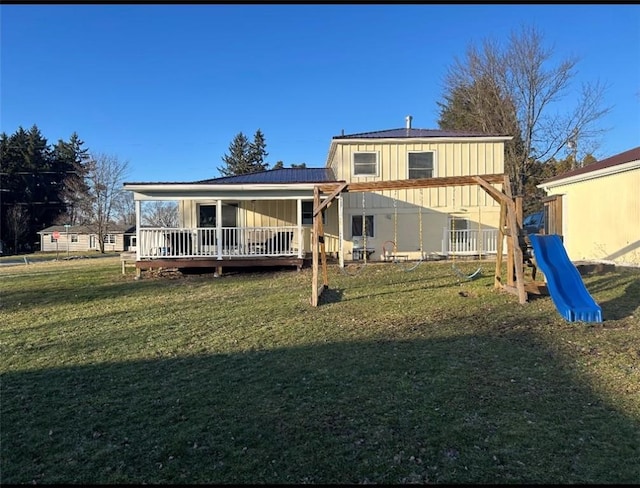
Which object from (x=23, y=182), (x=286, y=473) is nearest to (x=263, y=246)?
(x=286, y=473)

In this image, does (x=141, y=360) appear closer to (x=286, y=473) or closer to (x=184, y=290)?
(x=286, y=473)

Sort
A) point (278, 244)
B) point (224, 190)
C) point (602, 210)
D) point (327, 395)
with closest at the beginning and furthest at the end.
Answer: point (327, 395) → point (602, 210) → point (224, 190) → point (278, 244)

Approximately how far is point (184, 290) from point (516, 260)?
790 centimetres

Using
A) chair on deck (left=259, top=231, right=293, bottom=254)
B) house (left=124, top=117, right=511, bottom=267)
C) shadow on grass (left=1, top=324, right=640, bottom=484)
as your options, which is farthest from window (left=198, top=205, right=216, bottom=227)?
shadow on grass (left=1, top=324, right=640, bottom=484)

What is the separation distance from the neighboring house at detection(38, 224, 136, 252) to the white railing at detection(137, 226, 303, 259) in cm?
3758

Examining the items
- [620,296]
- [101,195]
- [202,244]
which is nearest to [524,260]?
[620,296]

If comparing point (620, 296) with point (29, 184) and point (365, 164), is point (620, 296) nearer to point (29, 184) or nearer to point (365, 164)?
point (365, 164)

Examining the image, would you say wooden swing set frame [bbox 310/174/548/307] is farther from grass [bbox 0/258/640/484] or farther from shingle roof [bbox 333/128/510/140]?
shingle roof [bbox 333/128/510/140]

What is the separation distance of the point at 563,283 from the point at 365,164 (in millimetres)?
10072

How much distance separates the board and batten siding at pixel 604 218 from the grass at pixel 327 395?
433cm

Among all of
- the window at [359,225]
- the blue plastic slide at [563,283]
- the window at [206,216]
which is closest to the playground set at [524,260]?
the blue plastic slide at [563,283]

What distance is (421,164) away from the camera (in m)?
16.8

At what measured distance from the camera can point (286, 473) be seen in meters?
2.92

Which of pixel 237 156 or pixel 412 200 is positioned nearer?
pixel 412 200
